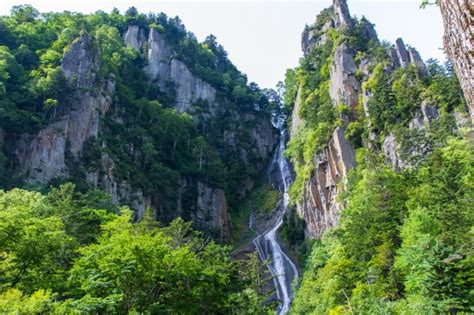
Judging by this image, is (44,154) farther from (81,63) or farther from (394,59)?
(394,59)

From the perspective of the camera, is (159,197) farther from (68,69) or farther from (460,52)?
(460,52)

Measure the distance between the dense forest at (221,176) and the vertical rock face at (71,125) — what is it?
0.65 feet

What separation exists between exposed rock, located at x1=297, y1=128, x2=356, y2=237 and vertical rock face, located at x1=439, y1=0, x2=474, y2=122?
41902 millimetres

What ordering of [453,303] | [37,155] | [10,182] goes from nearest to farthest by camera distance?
1. [453,303]
2. [10,182]
3. [37,155]

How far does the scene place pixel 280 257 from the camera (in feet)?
157

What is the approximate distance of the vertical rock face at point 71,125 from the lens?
42.8 meters

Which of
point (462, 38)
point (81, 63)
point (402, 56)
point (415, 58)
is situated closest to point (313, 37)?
point (402, 56)

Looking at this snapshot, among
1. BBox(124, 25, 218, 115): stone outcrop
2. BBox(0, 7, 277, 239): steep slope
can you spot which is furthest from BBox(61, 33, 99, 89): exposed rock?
BBox(124, 25, 218, 115): stone outcrop

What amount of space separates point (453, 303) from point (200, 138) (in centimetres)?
4867

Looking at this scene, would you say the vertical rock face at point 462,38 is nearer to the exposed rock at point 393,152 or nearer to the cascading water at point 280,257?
the cascading water at point 280,257

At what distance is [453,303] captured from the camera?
16.8m

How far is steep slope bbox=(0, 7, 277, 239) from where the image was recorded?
44.5 metres

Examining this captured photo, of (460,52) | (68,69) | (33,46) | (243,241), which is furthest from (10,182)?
(460,52)

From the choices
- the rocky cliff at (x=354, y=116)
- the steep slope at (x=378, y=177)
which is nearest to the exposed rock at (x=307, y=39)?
the steep slope at (x=378, y=177)
